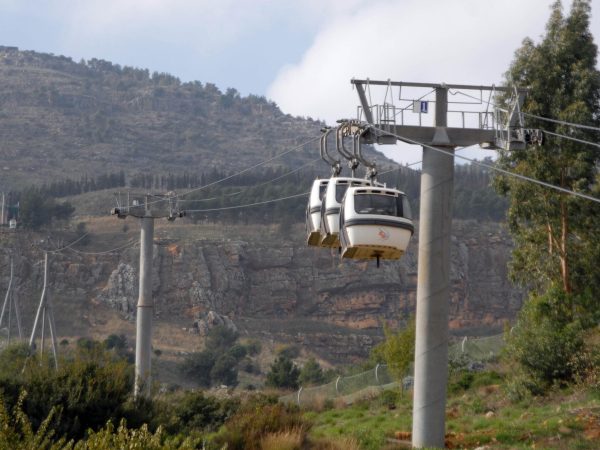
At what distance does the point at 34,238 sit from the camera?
A: 11725 cm

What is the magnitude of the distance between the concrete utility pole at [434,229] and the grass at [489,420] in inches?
136

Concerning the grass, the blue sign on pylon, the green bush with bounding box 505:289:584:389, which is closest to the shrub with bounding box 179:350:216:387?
the grass

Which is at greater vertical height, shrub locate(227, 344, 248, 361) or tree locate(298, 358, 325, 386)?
tree locate(298, 358, 325, 386)

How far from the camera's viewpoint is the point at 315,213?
22.9 m

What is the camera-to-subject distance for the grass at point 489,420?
2436cm

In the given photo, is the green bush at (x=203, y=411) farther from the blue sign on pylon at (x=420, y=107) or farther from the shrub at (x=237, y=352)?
the shrub at (x=237, y=352)

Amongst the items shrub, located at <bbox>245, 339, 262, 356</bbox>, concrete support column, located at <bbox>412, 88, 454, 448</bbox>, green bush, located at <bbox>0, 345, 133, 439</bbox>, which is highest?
concrete support column, located at <bbox>412, 88, 454, 448</bbox>

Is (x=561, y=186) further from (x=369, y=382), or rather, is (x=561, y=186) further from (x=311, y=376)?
(x=311, y=376)

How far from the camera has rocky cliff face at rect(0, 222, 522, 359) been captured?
11100 cm

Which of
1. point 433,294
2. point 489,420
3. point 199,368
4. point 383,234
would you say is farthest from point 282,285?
point 383,234

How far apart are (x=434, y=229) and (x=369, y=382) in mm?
26029

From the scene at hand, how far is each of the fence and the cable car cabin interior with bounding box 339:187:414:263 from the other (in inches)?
828

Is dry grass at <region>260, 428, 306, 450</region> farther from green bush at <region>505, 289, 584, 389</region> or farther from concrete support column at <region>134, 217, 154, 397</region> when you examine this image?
green bush at <region>505, 289, 584, 389</region>

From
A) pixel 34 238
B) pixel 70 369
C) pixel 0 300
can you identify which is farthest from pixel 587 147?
pixel 34 238
